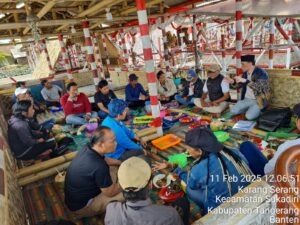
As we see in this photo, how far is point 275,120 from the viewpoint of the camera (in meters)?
4.39

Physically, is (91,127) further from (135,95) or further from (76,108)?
(135,95)

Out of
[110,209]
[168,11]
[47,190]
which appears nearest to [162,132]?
[47,190]

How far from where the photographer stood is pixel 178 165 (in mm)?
3586

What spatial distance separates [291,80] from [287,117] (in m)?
1.00

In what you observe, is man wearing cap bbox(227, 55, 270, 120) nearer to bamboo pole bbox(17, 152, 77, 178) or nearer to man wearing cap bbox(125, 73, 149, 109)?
man wearing cap bbox(125, 73, 149, 109)

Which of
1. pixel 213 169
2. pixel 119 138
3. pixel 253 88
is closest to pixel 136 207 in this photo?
pixel 213 169

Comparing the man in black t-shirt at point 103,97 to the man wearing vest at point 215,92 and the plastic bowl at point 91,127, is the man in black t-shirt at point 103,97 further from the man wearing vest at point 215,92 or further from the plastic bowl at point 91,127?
the man wearing vest at point 215,92

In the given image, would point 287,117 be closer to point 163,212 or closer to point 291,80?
point 291,80

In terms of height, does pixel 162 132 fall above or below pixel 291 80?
below

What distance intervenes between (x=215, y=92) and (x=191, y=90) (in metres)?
1.13

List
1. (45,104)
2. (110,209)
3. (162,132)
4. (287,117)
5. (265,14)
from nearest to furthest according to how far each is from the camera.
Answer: (110,209) < (287,117) < (162,132) < (265,14) < (45,104)

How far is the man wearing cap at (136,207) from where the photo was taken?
1537 mm

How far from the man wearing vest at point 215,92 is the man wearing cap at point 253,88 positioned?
43 centimetres

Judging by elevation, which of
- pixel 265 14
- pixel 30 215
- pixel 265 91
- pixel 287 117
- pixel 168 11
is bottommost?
pixel 30 215
